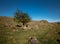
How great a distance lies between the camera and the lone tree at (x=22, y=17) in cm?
4178

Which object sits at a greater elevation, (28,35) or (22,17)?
(22,17)

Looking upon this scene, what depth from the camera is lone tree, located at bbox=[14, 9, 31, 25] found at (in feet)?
137

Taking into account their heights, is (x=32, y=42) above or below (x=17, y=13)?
below

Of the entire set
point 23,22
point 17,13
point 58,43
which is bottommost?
point 58,43

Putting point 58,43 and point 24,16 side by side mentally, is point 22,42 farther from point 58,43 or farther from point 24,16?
point 24,16

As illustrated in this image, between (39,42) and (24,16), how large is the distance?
2438 cm

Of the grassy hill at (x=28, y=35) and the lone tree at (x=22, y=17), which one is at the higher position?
the lone tree at (x=22, y=17)

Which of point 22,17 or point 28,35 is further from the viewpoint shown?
point 22,17

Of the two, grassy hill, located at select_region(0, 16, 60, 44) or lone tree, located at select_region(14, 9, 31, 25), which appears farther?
lone tree, located at select_region(14, 9, 31, 25)

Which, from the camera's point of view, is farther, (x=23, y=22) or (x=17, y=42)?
(x=23, y=22)

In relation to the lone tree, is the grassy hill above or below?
below

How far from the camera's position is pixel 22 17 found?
42.6 meters

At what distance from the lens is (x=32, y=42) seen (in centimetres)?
1811

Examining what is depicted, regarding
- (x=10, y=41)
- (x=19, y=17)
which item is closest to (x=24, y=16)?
(x=19, y=17)
